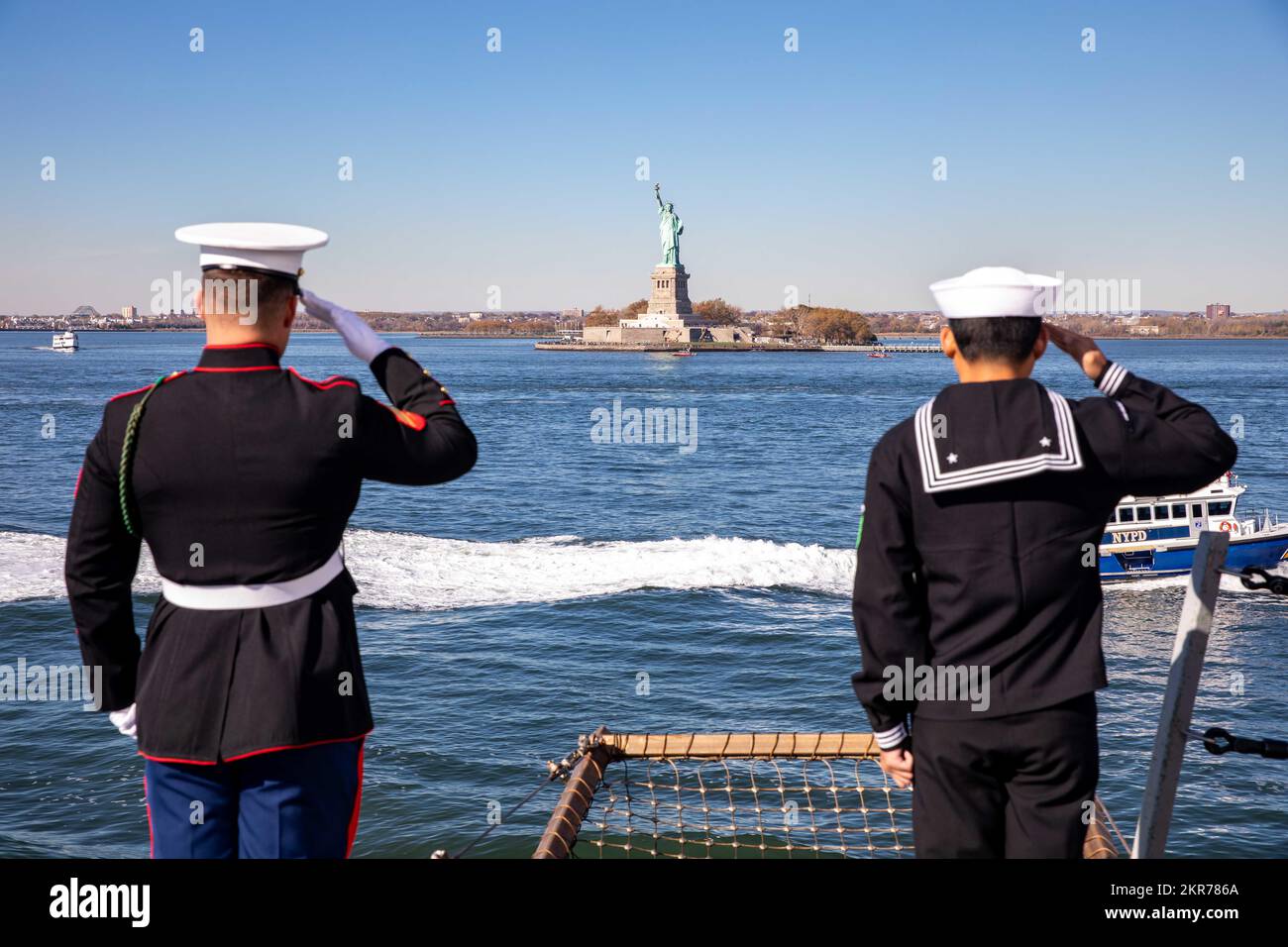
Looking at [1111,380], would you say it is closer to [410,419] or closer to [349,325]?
[410,419]

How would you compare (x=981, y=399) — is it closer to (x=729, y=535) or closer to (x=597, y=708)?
(x=597, y=708)

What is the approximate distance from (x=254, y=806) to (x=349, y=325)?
4.18ft

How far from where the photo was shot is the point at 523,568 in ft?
101

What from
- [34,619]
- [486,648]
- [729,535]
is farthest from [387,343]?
[729,535]

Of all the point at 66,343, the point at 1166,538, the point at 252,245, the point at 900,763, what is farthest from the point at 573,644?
the point at 66,343

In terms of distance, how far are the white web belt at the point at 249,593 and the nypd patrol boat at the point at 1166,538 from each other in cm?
3110

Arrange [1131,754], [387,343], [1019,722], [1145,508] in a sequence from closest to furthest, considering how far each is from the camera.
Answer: [1019,722] < [387,343] < [1131,754] < [1145,508]

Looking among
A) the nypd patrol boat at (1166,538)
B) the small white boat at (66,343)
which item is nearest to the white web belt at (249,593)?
the nypd patrol boat at (1166,538)

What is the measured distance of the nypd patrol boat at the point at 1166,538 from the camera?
3102 centimetres

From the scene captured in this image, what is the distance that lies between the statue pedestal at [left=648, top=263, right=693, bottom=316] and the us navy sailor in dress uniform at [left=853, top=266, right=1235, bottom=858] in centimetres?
17170

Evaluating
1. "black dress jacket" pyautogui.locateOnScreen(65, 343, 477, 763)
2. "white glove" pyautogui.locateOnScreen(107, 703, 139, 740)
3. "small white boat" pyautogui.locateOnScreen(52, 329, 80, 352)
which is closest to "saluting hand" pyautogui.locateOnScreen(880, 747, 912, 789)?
"black dress jacket" pyautogui.locateOnScreen(65, 343, 477, 763)
